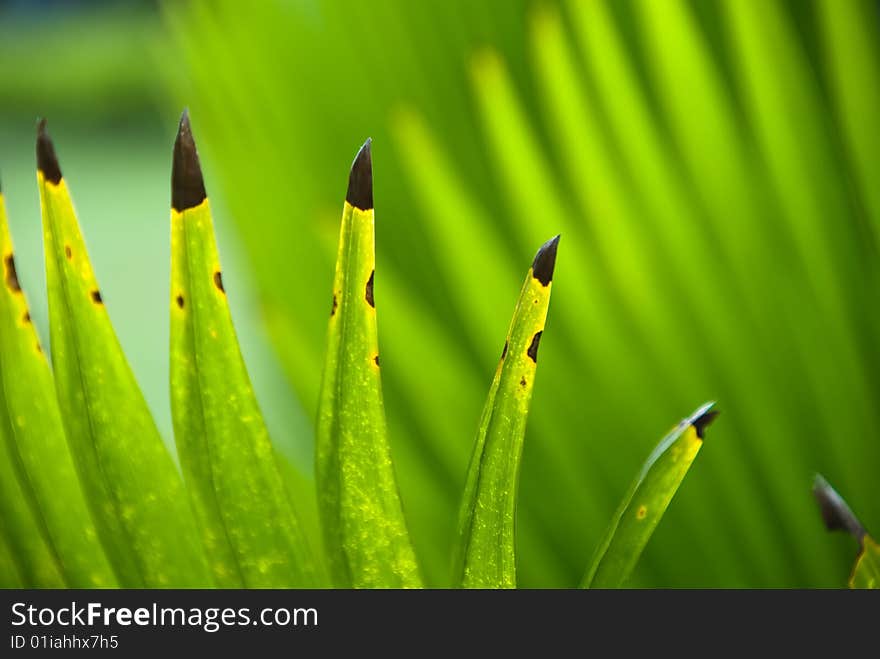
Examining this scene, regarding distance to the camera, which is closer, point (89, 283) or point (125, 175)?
point (89, 283)

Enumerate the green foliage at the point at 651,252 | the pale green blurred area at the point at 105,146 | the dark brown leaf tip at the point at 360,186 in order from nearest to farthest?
the dark brown leaf tip at the point at 360,186 < the green foliage at the point at 651,252 < the pale green blurred area at the point at 105,146

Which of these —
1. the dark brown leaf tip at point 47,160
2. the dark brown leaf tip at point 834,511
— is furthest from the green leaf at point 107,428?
the dark brown leaf tip at point 834,511

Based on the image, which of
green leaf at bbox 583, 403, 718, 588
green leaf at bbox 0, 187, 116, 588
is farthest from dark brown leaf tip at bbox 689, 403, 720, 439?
green leaf at bbox 0, 187, 116, 588

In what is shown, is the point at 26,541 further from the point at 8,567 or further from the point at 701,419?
the point at 701,419

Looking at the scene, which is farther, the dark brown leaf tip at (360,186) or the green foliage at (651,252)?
the green foliage at (651,252)

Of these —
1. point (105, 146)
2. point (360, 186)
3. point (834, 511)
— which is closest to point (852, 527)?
point (834, 511)

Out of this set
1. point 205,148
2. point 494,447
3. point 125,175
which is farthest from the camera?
point 125,175

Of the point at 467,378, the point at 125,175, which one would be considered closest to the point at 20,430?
the point at 467,378

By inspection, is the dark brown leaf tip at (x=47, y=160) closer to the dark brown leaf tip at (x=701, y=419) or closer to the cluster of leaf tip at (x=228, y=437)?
the cluster of leaf tip at (x=228, y=437)
